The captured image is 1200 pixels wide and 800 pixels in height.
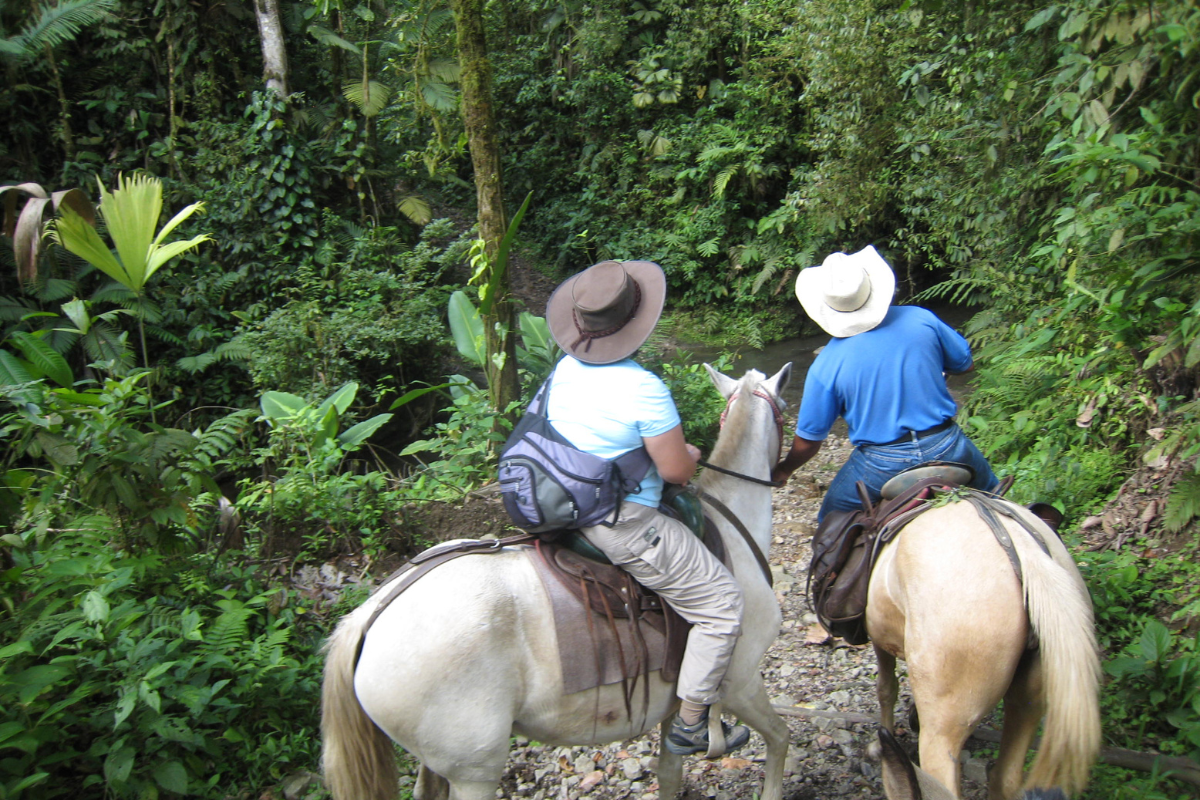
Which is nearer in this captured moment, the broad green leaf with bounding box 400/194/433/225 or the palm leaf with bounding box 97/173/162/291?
the palm leaf with bounding box 97/173/162/291

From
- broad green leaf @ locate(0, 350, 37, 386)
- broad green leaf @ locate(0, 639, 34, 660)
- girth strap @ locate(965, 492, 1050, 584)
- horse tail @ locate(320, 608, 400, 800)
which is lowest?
horse tail @ locate(320, 608, 400, 800)

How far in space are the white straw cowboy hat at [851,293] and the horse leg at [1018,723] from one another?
1.50 meters

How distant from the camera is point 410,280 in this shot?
33.6 ft

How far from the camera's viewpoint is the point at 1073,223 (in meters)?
3.84

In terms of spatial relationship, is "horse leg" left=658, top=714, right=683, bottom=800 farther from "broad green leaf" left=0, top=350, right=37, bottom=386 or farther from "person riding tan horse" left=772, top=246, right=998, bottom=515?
"broad green leaf" left=0, top=350, right=37, bottom=386

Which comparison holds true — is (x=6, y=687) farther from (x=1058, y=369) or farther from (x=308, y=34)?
(x=308, y=34)

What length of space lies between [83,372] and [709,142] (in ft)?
34.6

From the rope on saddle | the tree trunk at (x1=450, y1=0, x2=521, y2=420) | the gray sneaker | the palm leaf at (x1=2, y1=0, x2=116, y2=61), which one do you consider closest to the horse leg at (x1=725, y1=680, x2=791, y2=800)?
the gray sneaker

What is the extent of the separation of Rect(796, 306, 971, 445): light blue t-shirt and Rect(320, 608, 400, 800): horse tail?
7.35 ft

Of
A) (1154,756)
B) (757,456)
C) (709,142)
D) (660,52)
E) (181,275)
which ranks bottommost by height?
(1154,756)

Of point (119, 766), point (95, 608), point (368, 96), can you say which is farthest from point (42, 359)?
point (368, 96)

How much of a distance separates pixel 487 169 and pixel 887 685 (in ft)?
14.7

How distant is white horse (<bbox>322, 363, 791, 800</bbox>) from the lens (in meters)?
2.55

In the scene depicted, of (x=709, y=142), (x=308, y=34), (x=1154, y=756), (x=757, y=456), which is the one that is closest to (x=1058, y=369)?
(x=1154, y=756)
